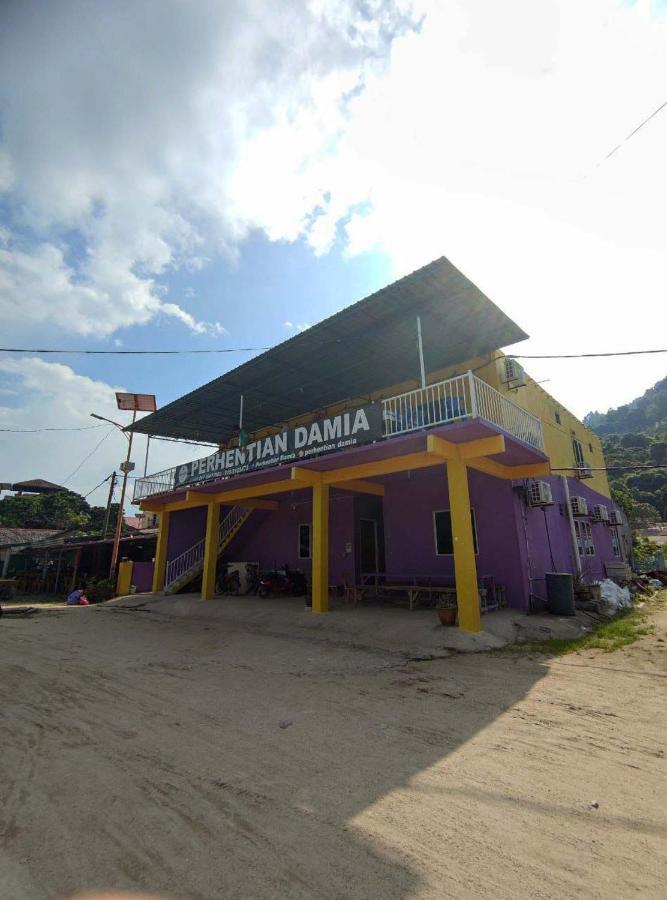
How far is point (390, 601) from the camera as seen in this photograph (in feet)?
38.7

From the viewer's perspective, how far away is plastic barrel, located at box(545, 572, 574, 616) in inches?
388

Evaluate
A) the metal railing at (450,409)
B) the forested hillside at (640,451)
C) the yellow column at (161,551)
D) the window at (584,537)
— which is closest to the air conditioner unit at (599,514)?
the window at (584,537)

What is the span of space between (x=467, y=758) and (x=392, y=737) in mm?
743

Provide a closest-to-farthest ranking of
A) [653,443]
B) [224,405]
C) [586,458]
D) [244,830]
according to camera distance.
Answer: [244,830] < [224,405] < [586,458] < [653,443]

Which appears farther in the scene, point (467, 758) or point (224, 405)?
point (224, 405)

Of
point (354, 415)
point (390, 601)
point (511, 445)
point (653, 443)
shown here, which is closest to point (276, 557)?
point (390, 601)

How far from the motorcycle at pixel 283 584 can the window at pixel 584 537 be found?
29.9 feet

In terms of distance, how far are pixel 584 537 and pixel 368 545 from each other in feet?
24.2

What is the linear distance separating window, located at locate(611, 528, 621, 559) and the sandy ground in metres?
13.7

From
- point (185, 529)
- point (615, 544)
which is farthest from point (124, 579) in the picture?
point (615, 544)

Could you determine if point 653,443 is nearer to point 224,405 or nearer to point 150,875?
point 224,405

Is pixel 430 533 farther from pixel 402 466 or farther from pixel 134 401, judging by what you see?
pixel 134 401

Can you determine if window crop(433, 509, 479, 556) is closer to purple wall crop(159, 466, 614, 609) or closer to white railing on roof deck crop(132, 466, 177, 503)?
purple wall crop(159, 466, 614, 609)

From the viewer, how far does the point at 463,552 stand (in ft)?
28.0
